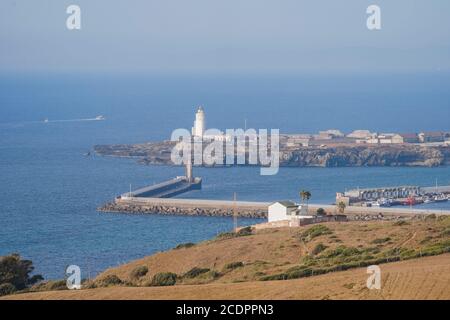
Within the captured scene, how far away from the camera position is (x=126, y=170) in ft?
227

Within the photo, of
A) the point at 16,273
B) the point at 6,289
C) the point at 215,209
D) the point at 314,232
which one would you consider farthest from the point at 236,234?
the point at 215,209

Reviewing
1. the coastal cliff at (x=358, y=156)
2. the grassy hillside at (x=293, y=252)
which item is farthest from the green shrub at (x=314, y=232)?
the coastal cliff at (x=358, y=156)

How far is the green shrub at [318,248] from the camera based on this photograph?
27581mm

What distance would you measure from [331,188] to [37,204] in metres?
13.5

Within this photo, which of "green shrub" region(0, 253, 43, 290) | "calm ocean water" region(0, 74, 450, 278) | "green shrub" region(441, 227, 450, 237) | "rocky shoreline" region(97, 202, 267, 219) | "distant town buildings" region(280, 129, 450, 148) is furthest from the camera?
"distant town buildings" region(280, 129, 450, 148)

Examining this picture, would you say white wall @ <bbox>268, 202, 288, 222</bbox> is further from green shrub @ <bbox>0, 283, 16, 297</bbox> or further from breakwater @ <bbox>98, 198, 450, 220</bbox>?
green shrub @ <bbox>0, 283, 16, 297</bbox>

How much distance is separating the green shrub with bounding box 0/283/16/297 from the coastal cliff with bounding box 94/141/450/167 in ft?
148

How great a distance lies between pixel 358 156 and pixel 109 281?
47.8 m

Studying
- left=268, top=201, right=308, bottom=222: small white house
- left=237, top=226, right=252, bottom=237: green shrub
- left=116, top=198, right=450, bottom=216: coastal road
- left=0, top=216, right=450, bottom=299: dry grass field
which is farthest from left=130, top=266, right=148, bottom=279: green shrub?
left=116, top=198, right=450, bottom=216: coastal road

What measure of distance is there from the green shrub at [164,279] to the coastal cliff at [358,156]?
151ft

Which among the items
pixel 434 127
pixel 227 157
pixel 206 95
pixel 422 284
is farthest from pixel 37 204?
pixel 206 95

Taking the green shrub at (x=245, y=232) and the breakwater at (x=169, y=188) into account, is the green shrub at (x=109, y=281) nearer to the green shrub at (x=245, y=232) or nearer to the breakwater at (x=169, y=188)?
the green shrub at (x=245, y=232)

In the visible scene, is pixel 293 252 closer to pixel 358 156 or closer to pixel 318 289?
pixel 318 289

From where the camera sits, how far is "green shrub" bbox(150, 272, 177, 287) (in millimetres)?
24172
